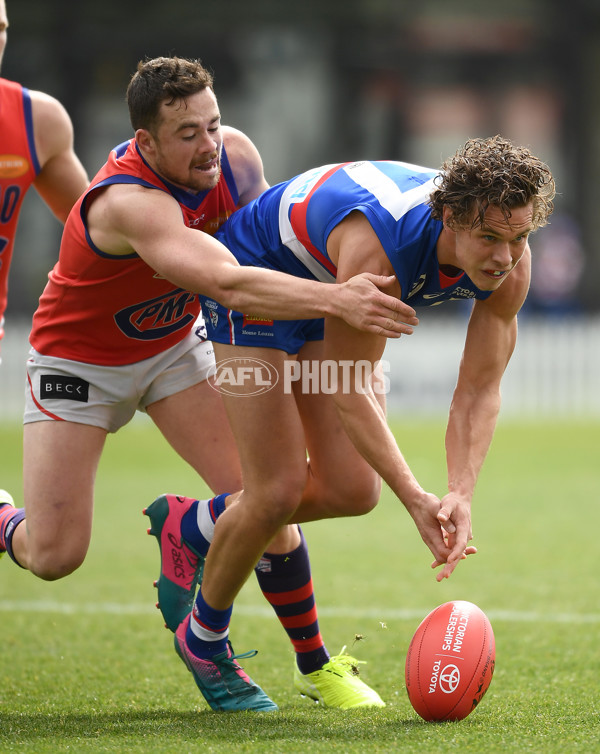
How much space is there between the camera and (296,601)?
437 cm

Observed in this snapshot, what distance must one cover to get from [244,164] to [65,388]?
1.15 metres

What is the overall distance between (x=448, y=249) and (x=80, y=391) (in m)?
1.64

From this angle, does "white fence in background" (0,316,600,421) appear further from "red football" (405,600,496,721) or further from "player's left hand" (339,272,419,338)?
"player's left hand" (339,272,419,338)

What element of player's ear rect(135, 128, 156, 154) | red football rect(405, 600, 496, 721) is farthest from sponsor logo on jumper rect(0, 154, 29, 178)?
red football rect(405, 600, 496, 721)

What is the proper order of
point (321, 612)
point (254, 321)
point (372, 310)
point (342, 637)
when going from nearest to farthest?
point (372, 310) → point (254, 321) → point (342, 637) → point (321, 612)

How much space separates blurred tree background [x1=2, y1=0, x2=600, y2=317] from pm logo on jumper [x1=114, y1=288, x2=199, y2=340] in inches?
721

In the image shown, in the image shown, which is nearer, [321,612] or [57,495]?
[57,495]

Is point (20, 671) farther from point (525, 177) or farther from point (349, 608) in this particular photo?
point (525, 177)

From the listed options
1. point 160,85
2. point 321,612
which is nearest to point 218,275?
point 160,85

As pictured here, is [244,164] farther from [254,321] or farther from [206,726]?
[206,726]

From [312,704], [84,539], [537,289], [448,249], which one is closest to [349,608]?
[312,704]

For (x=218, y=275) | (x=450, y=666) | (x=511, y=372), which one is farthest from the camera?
(x=511, y=372)

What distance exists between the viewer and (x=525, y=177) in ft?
11.2

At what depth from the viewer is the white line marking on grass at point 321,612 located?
17.9 ft
